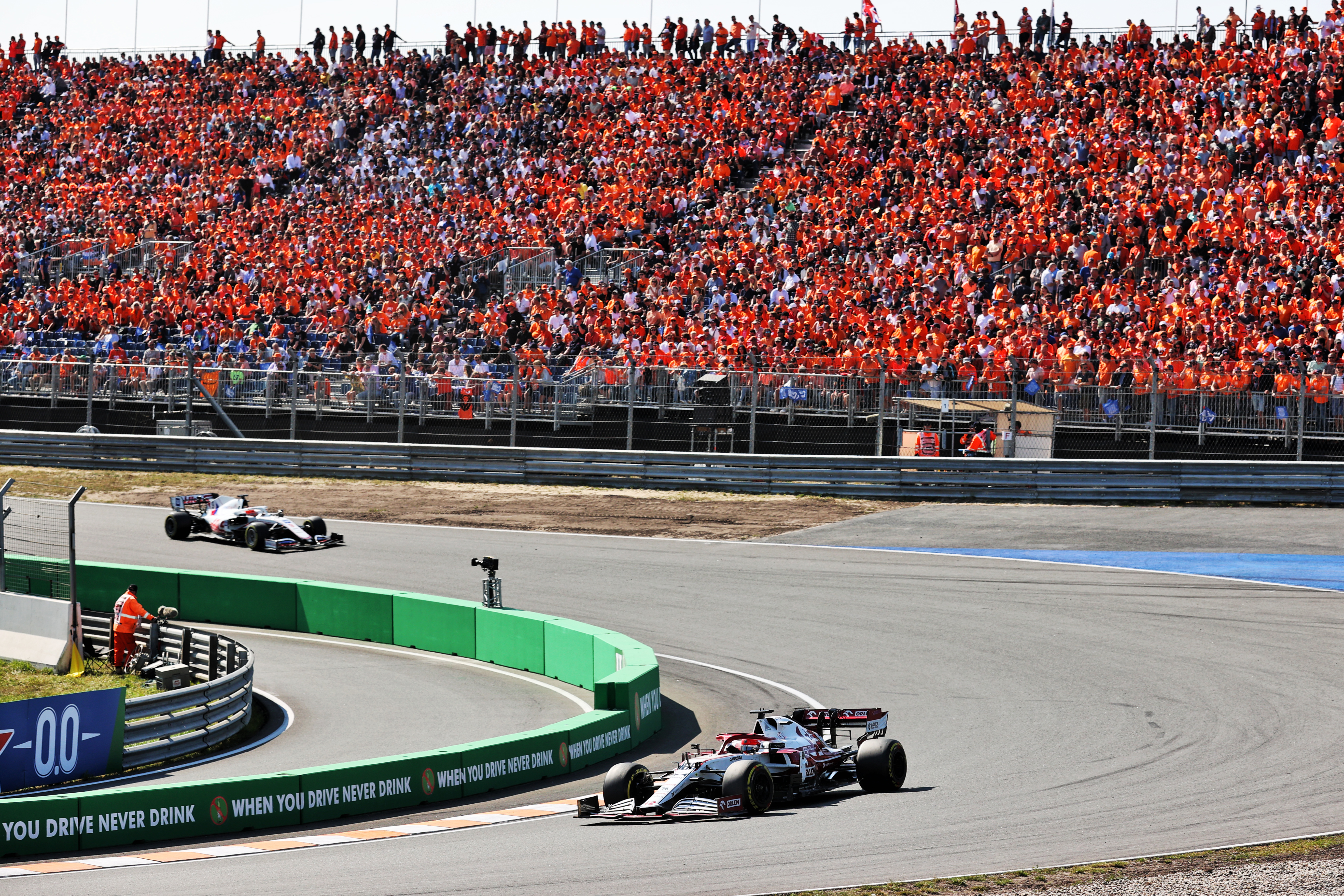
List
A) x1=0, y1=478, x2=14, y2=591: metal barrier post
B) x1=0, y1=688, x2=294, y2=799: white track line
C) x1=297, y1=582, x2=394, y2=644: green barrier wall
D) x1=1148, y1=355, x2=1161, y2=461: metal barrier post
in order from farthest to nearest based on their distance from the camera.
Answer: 1. x1=1148, y1=355, x2=1161, y2=461: metal barrier post
2. x1=297, y1=582, x2=394, y2=644: green barrier wall
3. x1=0, y1=478, x2=14, y2=591: metal barrier post
4. x1=0, y1=688, x2=294, y2=799: white track line

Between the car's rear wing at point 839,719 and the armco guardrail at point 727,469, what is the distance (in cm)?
1380

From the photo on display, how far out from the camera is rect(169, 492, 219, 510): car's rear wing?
24094 mm

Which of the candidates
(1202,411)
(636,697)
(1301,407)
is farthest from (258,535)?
(1301,407)

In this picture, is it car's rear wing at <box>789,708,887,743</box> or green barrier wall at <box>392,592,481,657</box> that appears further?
green barrier wall at <box>392,592,481,657</box>

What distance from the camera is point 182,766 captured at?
44.1ft

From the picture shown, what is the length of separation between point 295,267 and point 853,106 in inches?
542

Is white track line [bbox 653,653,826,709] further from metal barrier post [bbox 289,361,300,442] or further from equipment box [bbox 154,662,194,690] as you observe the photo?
metal barrier post [bbox 289,361,300,442]

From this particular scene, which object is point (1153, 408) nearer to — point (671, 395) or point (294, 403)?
point (671, 395)

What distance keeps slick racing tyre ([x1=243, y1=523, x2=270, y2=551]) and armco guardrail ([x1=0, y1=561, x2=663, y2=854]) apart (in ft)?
8.34

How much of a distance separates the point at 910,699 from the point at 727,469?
41.0ft

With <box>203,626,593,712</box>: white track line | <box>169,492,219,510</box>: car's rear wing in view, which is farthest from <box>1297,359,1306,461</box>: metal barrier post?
<box>169,492,219,510</box>: car's rear wing

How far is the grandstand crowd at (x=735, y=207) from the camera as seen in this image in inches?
1050

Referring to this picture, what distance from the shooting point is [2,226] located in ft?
149

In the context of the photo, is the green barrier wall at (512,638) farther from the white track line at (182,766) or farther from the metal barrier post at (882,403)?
the metal barrier post at (882,403)
